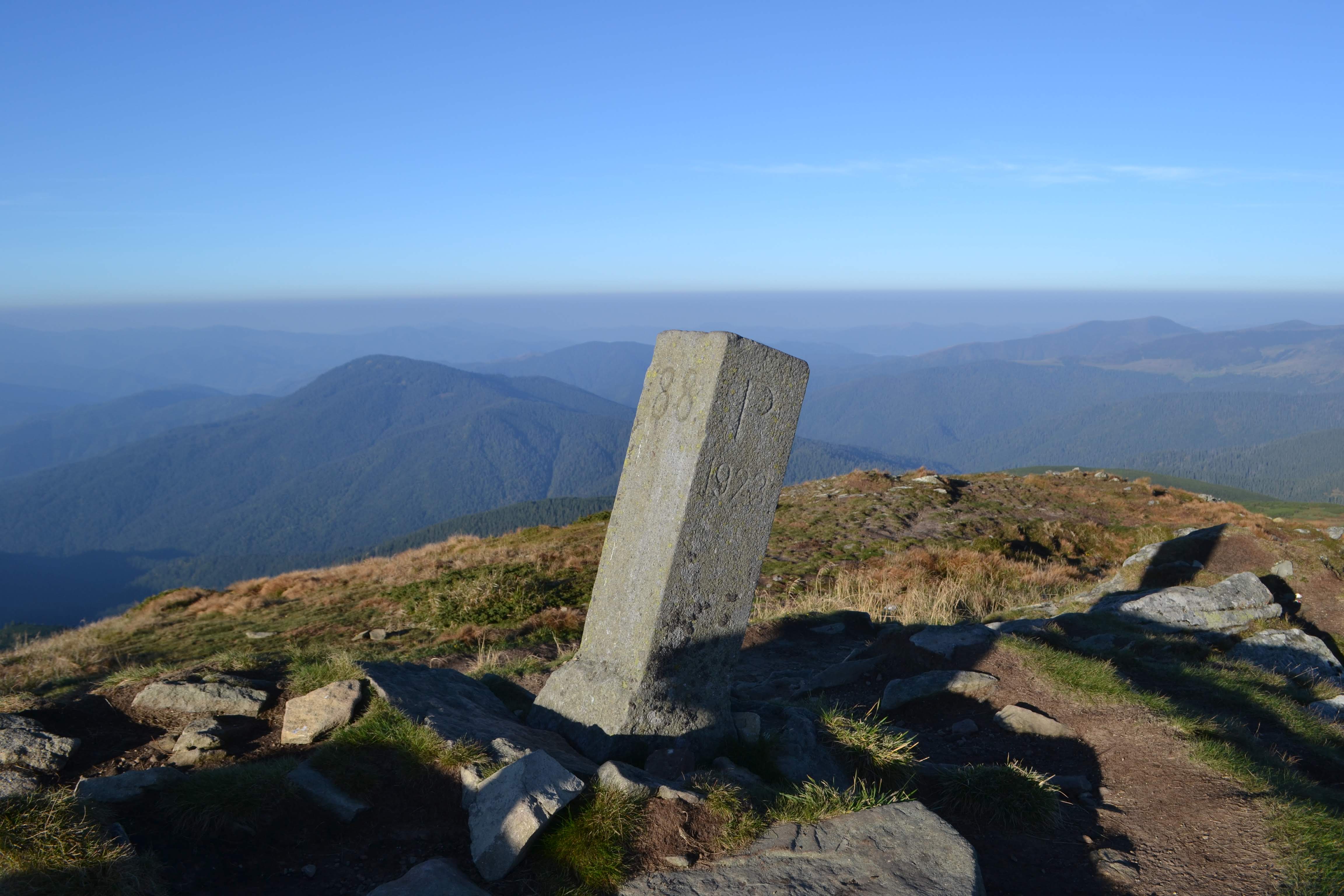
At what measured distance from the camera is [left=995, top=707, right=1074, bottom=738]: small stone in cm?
759

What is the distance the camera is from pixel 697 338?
22.0 ft

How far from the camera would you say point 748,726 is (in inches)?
282

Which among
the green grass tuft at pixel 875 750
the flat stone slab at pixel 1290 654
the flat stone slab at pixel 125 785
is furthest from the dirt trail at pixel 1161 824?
the flat stone slab at pixel 125 785

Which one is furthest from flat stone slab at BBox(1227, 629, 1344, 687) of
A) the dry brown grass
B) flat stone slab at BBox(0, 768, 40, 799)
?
flat stone slab at BBox(0, 768, 40, 799)

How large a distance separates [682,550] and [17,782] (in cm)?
527

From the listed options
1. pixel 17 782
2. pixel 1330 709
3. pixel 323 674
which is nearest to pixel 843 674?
pixel 1330 709

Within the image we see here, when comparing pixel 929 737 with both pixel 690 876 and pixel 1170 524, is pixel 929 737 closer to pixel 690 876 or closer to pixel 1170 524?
pixel 690 876

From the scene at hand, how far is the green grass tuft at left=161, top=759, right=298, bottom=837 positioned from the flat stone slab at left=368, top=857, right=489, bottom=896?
3.88 feet

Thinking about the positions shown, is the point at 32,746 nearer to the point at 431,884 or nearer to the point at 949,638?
the point at 431,884

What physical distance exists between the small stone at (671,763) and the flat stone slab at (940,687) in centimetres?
346

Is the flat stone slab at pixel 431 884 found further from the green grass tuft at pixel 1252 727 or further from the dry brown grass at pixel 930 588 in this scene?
the dry brown grass at pixel 930 588

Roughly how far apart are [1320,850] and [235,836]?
24.0ft

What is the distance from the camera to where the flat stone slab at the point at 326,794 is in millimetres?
5094

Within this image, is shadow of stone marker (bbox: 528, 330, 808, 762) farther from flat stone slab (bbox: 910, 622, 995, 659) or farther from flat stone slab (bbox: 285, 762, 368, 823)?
flat stone slab (bbox: 910, 622, 995, 659)
